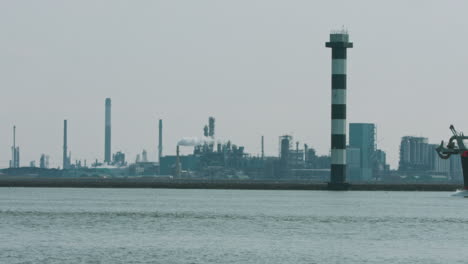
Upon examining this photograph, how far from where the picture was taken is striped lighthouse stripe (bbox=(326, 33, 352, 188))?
152m

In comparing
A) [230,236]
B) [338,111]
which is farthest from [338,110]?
[230,236]

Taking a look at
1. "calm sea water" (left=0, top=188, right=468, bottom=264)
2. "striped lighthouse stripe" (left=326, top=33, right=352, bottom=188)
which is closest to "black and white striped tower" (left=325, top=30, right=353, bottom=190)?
"striped lighthouse stripe" (left=326, top=33, right=352, bottom=188)

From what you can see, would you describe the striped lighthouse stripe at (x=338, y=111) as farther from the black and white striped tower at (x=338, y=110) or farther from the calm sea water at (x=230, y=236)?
the calm sea water at (x=230, y=236)

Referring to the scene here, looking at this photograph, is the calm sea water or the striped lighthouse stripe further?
the striped lighthouse stripe

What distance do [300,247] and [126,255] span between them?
10.2 metres

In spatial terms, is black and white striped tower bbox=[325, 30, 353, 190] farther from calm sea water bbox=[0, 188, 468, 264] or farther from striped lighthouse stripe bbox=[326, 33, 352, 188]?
calm sea water bbox=[0, 188, 468, 264]

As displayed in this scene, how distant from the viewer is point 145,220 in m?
84.6

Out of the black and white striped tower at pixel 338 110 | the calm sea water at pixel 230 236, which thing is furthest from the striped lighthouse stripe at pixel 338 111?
the calm sea water at pixel 230 236

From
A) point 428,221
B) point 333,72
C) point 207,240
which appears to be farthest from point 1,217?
point 333,72

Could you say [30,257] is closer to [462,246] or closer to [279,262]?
[279,262]

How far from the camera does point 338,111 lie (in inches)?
6009

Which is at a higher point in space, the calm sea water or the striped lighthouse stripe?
the striped lighthouse stripe

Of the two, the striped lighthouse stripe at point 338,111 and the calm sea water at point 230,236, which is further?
the striped lighthouse stripe at point 338,111

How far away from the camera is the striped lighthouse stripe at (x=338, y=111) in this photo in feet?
500
